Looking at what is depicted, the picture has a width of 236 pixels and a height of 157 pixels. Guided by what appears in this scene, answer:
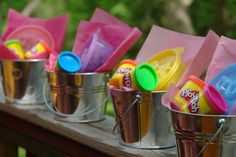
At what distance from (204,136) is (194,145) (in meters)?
0.04

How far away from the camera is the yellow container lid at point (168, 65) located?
1.31 metres

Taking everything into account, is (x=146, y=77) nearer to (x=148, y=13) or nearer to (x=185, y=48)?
(x=185, y=48)

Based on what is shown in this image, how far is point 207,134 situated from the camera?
1.08 m

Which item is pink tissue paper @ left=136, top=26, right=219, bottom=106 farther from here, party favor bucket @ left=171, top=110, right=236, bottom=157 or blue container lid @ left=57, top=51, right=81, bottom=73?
blue container lid @ left=57, top=51, right=81, bottom=73

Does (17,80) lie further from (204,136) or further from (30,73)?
(204,136)

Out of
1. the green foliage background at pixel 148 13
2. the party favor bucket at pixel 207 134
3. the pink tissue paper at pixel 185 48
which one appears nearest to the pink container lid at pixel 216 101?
the party favor bucket at pixel 207 134

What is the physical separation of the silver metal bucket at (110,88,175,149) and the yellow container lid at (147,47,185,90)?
39 mm

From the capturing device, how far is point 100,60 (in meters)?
1.61

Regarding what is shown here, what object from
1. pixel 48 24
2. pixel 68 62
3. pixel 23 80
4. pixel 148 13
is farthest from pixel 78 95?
pixel 148 13

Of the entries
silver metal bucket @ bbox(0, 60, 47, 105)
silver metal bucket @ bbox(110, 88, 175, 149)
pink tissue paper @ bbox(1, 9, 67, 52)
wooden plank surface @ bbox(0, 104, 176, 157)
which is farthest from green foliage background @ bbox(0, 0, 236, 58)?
silver metal bucket @ bbox(110, 88, 175, 149)

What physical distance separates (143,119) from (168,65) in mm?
157

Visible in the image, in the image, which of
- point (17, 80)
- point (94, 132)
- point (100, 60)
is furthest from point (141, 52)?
point (17, 80)

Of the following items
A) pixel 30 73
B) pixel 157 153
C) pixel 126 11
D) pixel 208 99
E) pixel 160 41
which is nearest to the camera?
pixel 208 99

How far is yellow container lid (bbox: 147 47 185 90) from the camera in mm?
1309
